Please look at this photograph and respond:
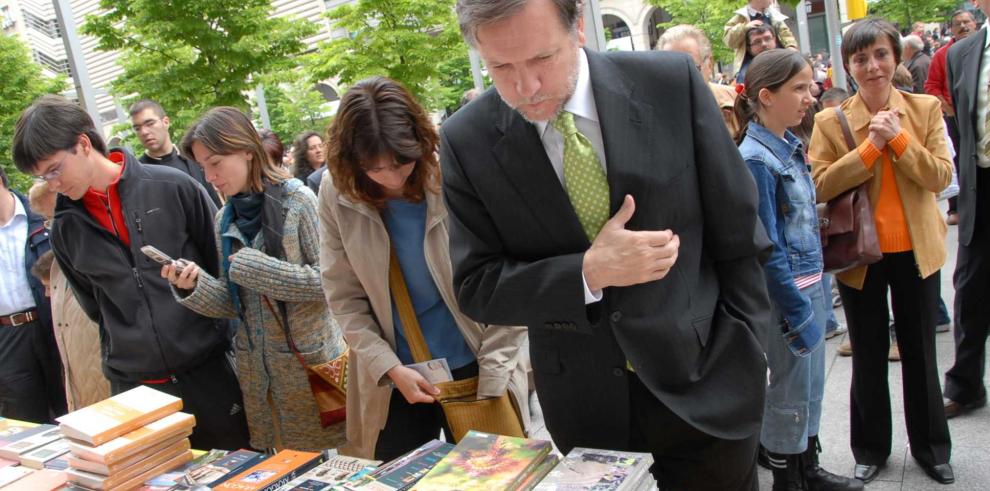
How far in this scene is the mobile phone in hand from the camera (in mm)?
2791

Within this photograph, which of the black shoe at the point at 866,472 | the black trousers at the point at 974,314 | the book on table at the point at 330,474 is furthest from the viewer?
the black trousers at the point at 974,314

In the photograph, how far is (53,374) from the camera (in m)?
4.24

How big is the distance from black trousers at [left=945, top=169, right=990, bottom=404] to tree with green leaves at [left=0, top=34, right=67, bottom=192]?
13006 mm

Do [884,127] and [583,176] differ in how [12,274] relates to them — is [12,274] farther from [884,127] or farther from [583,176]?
[884,127]

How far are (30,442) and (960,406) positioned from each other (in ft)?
13.8

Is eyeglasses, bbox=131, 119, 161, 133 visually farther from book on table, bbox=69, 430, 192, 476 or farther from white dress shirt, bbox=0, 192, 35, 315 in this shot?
book on table, bbox=69, 430, 192, 476

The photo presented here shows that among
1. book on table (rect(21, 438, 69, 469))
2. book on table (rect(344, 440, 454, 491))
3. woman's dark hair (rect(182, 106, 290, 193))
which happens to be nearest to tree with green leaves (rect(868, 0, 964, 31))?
woman's dark hair (rect(182, 106, 290, 193))

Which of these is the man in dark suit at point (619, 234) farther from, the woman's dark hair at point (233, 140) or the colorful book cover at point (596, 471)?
the woman's dark hair at point (233, 140)

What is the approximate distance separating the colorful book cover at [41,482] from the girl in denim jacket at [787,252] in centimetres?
248

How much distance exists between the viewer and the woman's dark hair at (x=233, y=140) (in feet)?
9.34

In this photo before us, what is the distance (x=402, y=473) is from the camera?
181 centimetres

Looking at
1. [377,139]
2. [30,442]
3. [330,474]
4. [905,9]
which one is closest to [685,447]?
[330,474]

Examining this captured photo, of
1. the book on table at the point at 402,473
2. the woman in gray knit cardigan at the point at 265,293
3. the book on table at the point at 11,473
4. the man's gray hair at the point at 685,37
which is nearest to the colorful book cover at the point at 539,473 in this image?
the book on table at the point at 402,473

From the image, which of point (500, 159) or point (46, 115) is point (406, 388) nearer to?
point (500, 159)
